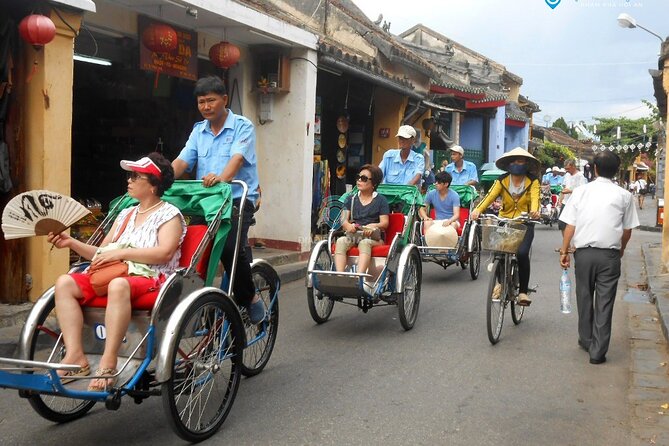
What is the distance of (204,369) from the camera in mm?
4121

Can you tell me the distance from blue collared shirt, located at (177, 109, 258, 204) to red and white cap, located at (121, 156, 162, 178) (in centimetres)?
79

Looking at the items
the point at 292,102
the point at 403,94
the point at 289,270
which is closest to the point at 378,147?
the point at 403,94

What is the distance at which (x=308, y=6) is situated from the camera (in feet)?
48.5

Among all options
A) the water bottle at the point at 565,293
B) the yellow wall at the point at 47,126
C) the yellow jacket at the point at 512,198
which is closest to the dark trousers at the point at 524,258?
the yellow jacket at the point at 512,198

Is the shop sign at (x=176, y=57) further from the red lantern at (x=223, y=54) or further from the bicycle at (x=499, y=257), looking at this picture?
the bicycle at (x=499, y=257)

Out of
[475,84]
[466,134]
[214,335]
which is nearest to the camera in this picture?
[214,335]

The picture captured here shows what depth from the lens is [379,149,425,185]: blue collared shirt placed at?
9320mm

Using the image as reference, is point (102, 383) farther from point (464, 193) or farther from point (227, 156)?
point (464, 193)

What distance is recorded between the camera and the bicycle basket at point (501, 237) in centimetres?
656

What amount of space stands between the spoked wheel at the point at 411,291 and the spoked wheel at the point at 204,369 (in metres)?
2.73

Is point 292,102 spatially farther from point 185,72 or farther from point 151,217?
point 151,217

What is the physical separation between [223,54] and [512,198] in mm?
4744

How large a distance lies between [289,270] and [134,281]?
6.47 meters

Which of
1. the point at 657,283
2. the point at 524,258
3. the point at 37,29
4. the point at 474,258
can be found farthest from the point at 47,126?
the point at 657,283
